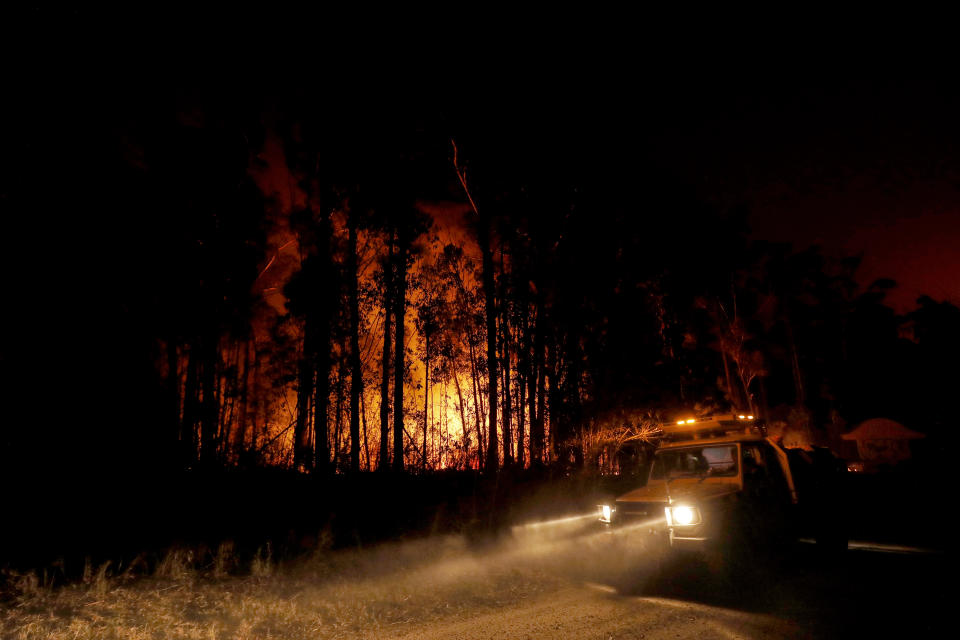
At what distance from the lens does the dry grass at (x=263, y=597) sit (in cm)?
506

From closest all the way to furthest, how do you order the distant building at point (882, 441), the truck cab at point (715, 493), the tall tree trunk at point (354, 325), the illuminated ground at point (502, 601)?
the illuminated ground at point (502, 601) < the truck cab at point (715, 493) < the tall tree trunk at point (354, 325) < the distant building at point (882, 441)

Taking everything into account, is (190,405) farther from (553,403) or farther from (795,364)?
(795,364)

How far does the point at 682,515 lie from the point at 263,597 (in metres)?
4.39

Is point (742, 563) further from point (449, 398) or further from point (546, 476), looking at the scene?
point (449, 398)

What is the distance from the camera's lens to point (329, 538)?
26.7ft

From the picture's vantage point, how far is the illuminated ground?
16.1 feet

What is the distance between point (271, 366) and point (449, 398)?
5.20 m

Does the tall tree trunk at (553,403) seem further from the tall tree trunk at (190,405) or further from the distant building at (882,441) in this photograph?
the distant building at (882,441)

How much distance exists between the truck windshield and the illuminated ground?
107 centimetres

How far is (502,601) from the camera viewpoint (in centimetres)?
641

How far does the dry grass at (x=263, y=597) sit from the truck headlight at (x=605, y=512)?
0.95 m

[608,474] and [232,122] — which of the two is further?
[608,474]

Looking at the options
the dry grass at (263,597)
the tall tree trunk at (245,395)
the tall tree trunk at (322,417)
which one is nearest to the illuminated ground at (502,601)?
the dry grass at (263,597)

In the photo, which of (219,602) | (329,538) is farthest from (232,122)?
(219,602)
